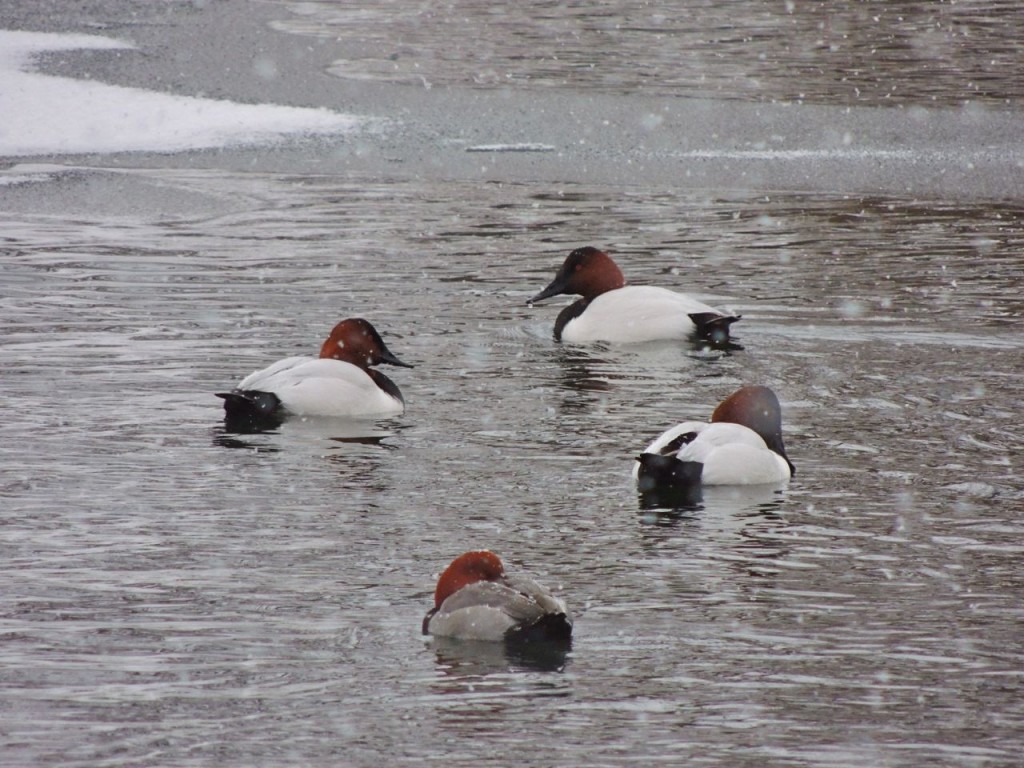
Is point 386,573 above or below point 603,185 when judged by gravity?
below

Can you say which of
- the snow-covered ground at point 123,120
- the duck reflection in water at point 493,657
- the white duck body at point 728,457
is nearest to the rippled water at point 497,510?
the duck reflection in water at point 493,657

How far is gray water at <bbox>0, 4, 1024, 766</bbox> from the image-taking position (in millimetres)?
5902

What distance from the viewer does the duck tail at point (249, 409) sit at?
1019 cm

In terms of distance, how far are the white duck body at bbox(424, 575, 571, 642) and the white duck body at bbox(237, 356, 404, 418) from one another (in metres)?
3.96

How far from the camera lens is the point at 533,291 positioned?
1428cm

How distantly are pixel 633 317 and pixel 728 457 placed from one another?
3946mm

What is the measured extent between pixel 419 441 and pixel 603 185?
28.8 ft

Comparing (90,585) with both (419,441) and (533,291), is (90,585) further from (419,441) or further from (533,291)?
(533,291)

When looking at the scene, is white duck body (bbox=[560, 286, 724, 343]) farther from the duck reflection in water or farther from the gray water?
the duck reflection in water

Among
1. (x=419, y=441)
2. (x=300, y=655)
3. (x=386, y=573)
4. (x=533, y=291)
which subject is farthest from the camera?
(x=533, y=291)

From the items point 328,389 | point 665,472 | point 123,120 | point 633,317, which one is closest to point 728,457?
point 665,472

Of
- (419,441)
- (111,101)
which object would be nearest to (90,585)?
(419,441)

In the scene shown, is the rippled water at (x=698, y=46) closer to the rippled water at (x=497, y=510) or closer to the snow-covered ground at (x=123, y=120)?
the snow-covered ground at (x=123, y=120)

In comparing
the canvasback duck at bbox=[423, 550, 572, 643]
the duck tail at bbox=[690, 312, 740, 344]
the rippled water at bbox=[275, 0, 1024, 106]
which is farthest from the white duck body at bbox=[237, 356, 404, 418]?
the rippled water at bbox=[275, 0, 1024, 106]
